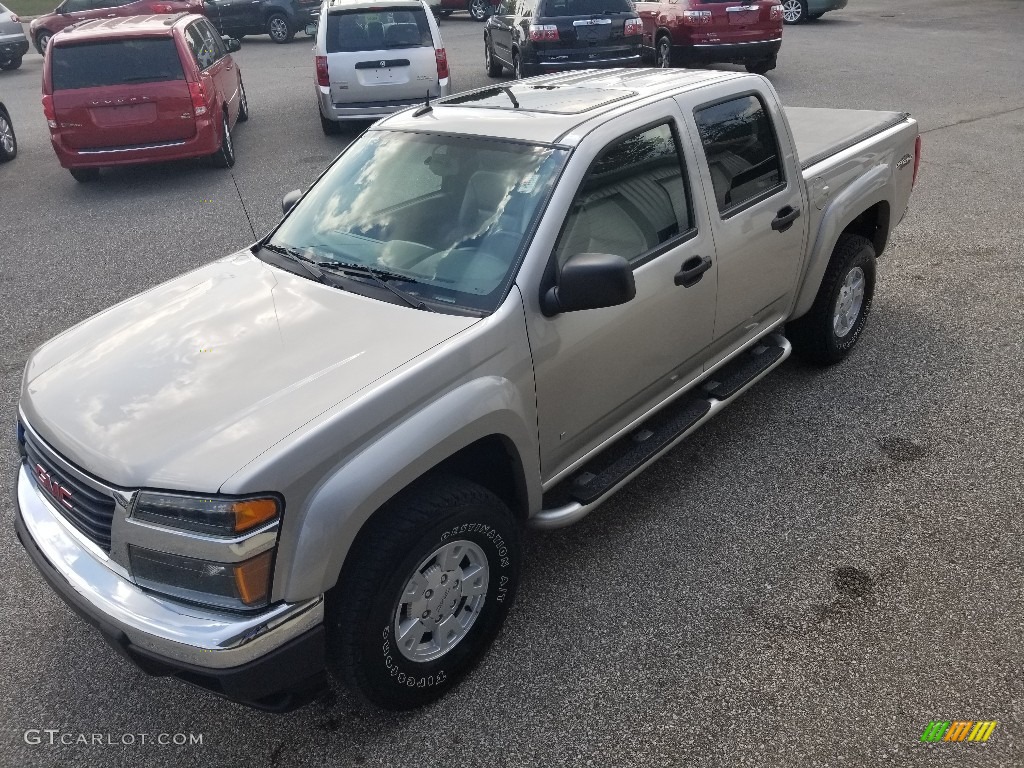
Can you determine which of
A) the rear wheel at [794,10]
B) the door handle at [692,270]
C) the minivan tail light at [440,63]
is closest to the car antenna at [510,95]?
the door handle at [692,270]

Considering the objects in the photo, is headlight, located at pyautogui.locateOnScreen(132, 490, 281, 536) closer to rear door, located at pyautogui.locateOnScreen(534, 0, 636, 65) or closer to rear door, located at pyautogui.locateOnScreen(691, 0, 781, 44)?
rear door, located at pyautogui.locateOnScreen(534, 0, 636, 65)

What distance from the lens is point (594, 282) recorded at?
2938 millimetres

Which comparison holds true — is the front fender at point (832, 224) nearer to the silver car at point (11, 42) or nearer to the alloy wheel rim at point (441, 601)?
the alloy wheel rim at point (441, 601)

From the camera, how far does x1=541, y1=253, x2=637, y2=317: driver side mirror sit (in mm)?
2936

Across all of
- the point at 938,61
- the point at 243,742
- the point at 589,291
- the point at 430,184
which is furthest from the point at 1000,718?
the point at 938,61

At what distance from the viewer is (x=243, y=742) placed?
9.59ft

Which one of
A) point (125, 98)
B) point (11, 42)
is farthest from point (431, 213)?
point (11, 42)

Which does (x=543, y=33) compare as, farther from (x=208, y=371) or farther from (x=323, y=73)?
(x=208, y=371)

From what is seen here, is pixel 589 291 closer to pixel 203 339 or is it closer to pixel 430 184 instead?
pixel 430 184

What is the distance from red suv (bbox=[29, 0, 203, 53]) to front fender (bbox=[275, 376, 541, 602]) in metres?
19.0

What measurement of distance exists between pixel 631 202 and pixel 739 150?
0.89m

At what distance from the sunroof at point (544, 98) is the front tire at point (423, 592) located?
1713 millimetres

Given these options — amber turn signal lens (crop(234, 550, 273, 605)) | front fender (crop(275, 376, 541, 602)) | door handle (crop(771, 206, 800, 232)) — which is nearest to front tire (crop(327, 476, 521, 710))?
front fender (crop(275, 376, 541, 602))

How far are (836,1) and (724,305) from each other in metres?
19.7
